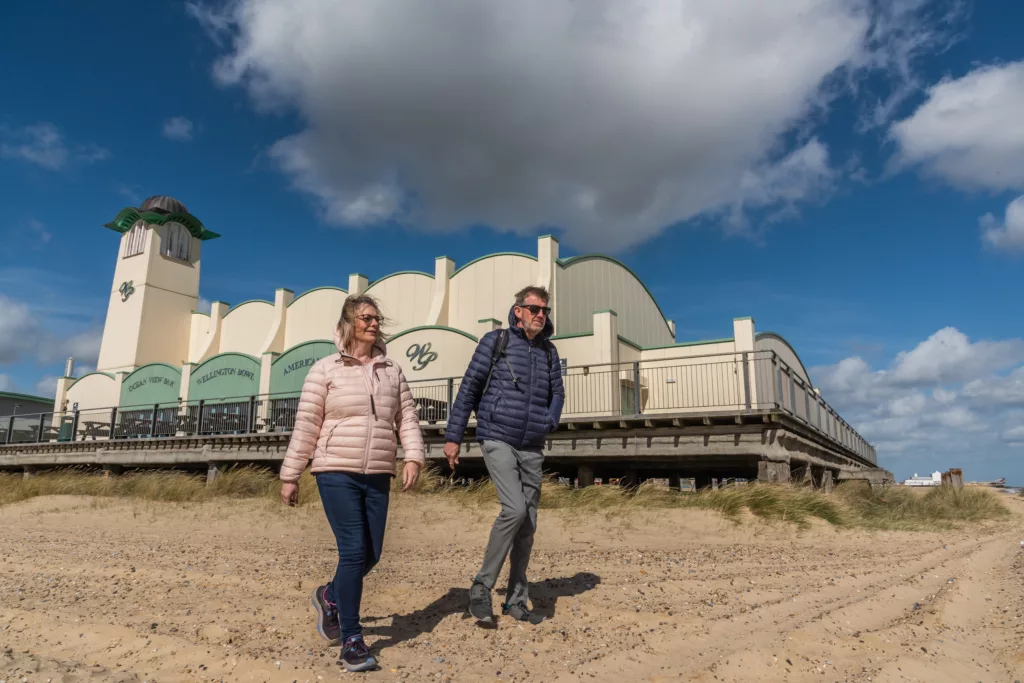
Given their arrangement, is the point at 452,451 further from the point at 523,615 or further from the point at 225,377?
the point at 225,377

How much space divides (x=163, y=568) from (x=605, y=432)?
349 inches

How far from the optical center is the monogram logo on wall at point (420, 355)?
789 inches

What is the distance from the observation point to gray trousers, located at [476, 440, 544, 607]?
371 cm

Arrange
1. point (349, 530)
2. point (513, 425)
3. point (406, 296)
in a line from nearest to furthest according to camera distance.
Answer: point (349, 530) < point (513, 425) < point (406, 296)

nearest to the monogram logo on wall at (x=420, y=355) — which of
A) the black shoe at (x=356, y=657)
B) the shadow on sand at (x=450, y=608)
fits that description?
the shadow on sand at (x=450, y=608)

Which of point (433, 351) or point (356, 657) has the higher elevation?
point (433, 351)

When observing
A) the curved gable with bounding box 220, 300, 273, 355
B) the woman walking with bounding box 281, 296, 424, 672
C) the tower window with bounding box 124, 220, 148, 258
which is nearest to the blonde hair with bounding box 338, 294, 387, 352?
the woman walking with bounding box 281, 296, 424, 672

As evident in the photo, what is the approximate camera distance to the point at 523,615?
151 inches

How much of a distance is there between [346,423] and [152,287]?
112 feet

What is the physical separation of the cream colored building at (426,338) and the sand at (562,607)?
600 cm

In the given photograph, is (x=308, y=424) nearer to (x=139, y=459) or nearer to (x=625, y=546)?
(x=625, y=546)

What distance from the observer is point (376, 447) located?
10.7 ft

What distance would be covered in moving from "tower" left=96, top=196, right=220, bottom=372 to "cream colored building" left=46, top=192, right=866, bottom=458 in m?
0.07

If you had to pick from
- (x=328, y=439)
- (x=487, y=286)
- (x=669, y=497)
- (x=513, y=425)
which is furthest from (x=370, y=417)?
(x=487, y=286)
